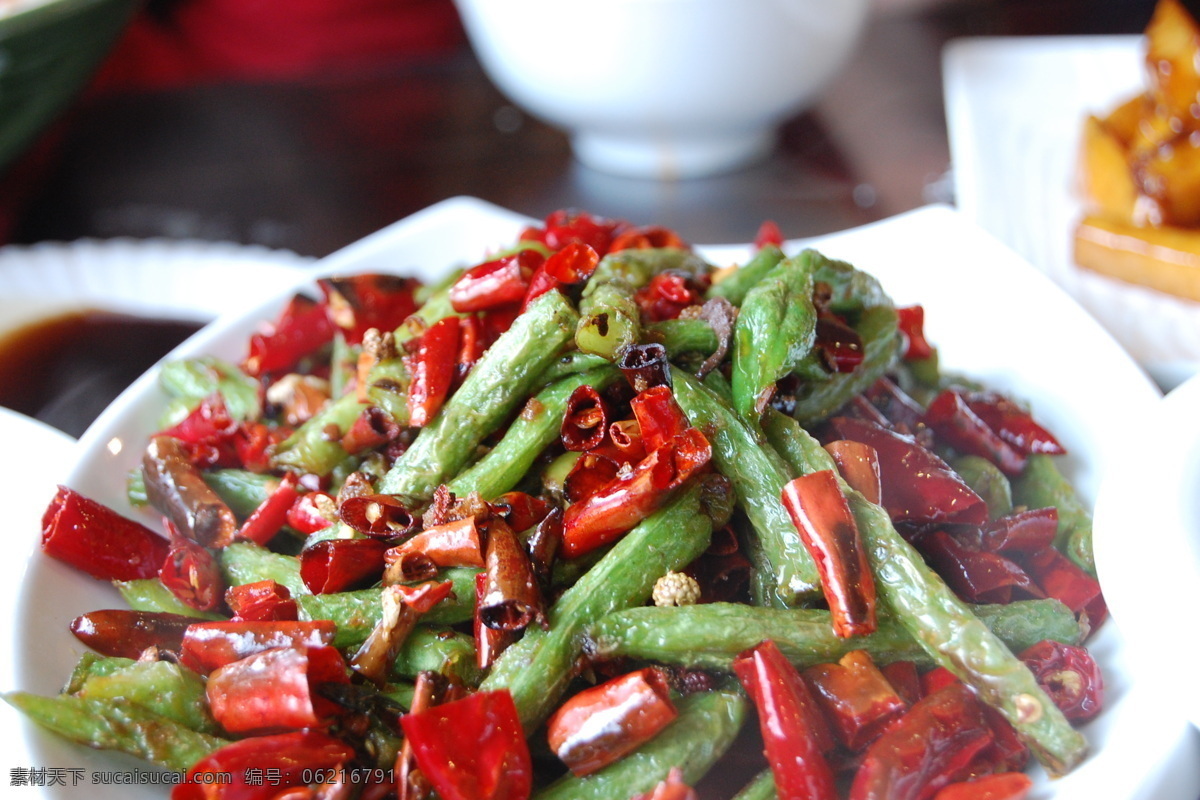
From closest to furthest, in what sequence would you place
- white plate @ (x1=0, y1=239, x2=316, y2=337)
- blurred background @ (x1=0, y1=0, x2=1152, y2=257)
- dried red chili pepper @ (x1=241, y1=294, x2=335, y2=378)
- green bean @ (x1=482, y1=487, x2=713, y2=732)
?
green bean @ (x1=482, y1=487, x2=713, y2=732) < dried red chili pepper @ (x1=241, y1=294, x2=335, y2=378) < white plate @ (x1=0, y1=239, x2=316, y2=337) < blurred background @ (x1=0, y1=0, x2=1152, y2=257)

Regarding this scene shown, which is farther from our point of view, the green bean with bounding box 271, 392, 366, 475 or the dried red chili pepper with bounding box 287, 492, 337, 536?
the green bean with bounding box 271, 392, 366, 475

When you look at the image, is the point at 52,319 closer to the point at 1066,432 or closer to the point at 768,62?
the point at 768,62

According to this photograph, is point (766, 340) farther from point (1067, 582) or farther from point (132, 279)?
point (132, 279)

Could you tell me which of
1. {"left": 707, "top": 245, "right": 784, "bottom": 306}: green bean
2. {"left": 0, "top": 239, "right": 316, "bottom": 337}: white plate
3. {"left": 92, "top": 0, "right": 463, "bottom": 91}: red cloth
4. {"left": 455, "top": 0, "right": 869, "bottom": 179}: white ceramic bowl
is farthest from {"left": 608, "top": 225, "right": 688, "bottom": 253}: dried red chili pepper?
{"left": 92, "top": 0, "right": 463, "bottom": 91}: red cloth

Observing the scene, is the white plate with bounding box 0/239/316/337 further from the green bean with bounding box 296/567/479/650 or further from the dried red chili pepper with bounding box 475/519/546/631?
the dried red chili pepper with bounding box 475/519/546/631

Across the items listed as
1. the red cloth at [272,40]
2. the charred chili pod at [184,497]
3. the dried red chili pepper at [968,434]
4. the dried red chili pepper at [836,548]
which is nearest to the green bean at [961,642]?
the dried red chili pepper at [836,548]

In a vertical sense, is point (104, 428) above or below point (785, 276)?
below

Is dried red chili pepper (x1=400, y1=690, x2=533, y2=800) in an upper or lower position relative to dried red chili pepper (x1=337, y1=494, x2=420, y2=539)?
lower

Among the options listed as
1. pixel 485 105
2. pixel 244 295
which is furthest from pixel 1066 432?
pixel 485 105
